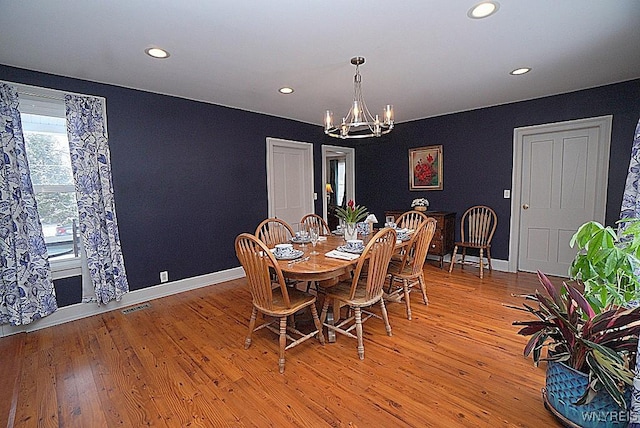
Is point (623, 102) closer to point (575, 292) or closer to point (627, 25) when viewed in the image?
point (627, 25)

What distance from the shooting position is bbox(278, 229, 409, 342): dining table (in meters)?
2.12

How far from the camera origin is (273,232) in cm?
343

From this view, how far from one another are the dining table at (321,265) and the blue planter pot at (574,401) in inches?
51.4

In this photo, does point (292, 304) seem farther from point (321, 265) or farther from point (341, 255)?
point (341, 255)

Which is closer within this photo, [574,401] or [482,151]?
[574,401]

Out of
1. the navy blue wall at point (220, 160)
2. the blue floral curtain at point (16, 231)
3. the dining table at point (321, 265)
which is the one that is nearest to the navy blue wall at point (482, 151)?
the navy blue wall at point (220, 160)

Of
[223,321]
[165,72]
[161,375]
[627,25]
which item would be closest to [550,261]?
A: [627,25]

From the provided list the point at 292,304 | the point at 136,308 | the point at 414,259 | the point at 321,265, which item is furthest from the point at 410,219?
the point at 136,308

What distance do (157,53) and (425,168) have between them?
4127mm

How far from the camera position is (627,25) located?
2.14 metres

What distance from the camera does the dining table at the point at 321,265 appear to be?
212cm

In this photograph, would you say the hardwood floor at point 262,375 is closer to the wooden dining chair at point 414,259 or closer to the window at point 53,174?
the wooden dining chair at point 414,259

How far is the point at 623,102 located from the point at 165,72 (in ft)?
16.2

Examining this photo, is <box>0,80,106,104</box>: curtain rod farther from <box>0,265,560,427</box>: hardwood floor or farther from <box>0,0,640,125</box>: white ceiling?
<box>0,265,560,427</box>: hardwood floor
